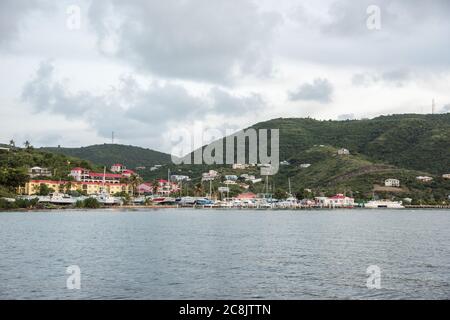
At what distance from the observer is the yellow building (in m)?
156

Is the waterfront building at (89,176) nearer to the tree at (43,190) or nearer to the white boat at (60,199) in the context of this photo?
the white boat at (60,199)

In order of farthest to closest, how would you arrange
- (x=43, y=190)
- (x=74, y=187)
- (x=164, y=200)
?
(x=164, y=200) < (x=74, y=187) < (x=43, y=190)

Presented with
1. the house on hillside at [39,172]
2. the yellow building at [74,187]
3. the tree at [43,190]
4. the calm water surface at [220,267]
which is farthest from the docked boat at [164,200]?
the calm water surface at [220,267]

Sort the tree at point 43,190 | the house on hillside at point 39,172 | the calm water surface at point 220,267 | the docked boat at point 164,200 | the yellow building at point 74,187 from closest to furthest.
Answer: the calm water surface at point 220,267, the tree at point 43,190, the yellow building at point 74,187, the house on hillside at point 39,172, the docked boat at point 164,200

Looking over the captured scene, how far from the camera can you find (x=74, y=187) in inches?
6703

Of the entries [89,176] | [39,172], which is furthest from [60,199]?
[89,176]

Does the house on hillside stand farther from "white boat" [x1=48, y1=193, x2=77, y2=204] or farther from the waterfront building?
"white boat" [x1=48, y1=193, x2=77, y2=204]

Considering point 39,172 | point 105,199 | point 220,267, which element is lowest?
point 220,267

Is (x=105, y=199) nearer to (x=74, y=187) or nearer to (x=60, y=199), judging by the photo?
(x=74, y=187)

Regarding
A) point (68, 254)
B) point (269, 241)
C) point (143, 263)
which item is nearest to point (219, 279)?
point (143, 263)

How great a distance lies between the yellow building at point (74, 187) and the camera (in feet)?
511

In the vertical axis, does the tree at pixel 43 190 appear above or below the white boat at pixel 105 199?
above

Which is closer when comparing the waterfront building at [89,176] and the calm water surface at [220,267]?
the calm water surface at [220,267]
